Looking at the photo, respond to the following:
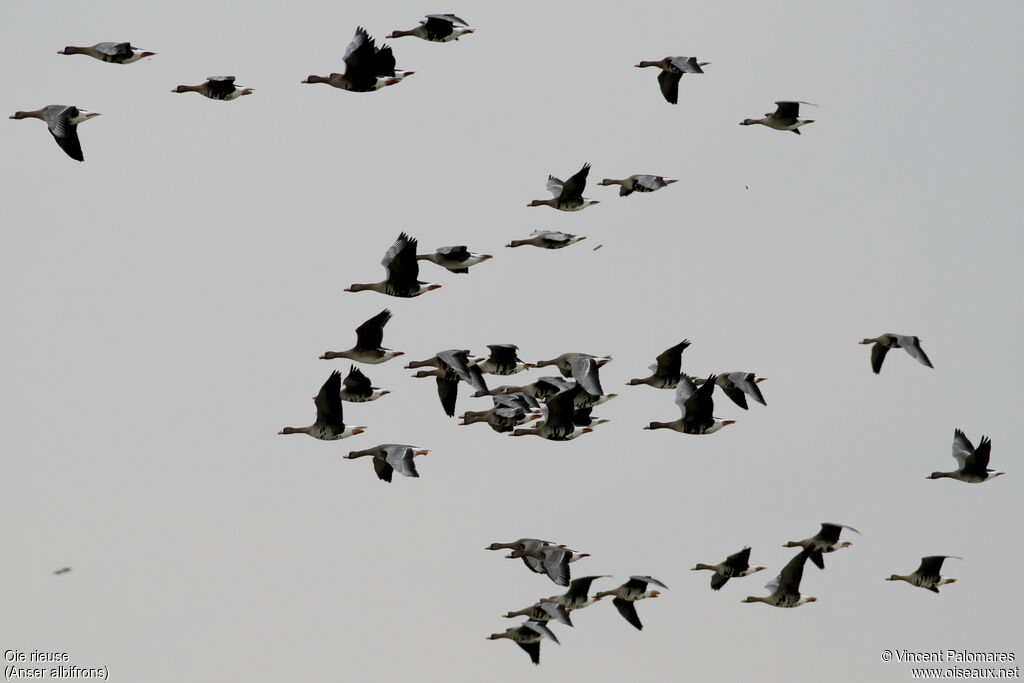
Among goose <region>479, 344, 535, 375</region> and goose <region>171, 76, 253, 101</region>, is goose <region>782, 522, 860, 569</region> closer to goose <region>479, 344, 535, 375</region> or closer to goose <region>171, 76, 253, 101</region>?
goose <region>479, 344, 535, 375</region>

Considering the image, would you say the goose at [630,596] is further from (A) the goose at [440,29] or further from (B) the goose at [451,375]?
(A) the goose at [440,29]

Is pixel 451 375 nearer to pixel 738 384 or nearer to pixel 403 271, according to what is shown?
pixel 403 271

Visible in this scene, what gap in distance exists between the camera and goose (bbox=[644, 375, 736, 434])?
34.3 meters

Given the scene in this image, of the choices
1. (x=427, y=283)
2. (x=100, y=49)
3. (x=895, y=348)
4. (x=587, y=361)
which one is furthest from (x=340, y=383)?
(x=895, y=348)

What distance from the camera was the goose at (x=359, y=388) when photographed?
33.3 meters

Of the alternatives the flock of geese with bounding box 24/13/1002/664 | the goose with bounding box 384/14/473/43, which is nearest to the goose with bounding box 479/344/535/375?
the flock of geese with bounding box 24/13/1002/664

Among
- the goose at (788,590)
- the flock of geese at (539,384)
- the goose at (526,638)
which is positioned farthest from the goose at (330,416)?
the goose at (788,590)

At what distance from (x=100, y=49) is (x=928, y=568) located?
65.8ft

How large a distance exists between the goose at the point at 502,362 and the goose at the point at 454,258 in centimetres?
192

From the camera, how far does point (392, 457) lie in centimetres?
3234

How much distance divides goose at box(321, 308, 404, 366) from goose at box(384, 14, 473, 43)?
5.89 m

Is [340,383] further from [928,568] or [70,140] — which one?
[928,568]

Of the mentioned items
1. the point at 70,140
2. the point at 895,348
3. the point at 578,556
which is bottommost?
the point at 578,556

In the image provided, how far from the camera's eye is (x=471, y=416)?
1503 inches
